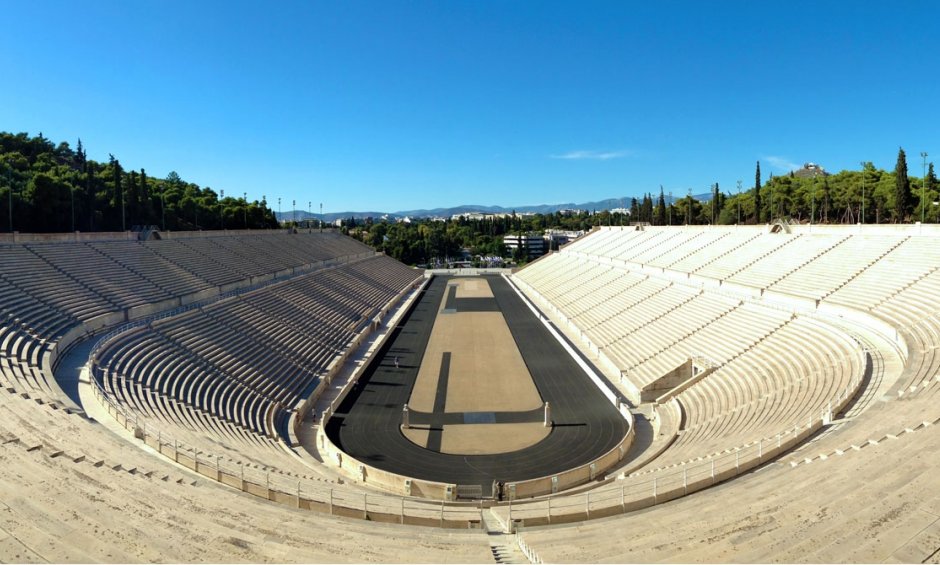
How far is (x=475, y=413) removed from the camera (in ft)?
63.5

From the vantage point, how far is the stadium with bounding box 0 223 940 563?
7789mm

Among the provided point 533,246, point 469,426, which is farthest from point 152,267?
point 533,246

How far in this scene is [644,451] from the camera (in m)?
15.7

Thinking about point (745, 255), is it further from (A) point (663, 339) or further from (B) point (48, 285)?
(B) point (48, 285)

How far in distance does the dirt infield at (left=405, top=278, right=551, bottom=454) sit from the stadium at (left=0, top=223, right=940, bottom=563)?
0.16 m

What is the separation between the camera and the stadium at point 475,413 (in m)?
7.79

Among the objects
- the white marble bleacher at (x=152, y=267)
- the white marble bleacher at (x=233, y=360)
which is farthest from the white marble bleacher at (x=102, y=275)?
the white marble bleacher at (x=233, y=360)

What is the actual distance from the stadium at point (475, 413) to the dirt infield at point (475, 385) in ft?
0.53

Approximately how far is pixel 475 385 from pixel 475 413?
3470mm

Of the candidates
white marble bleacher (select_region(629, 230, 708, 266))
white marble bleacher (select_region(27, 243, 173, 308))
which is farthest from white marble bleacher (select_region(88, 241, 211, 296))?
white marble bleacher (select_region(629, 230, 708, 266))

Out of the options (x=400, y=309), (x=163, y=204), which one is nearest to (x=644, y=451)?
(x=400, y=309)

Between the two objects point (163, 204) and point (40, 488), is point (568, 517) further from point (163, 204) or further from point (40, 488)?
point (163, 204)

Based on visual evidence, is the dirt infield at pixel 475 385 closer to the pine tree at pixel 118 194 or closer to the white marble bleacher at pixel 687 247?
the white marble bleacher at pixel 687 247

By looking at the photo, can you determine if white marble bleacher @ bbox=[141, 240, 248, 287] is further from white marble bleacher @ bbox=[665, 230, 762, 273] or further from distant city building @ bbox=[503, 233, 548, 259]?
distant city building @ bbox=[503, 233, 548, 259]
